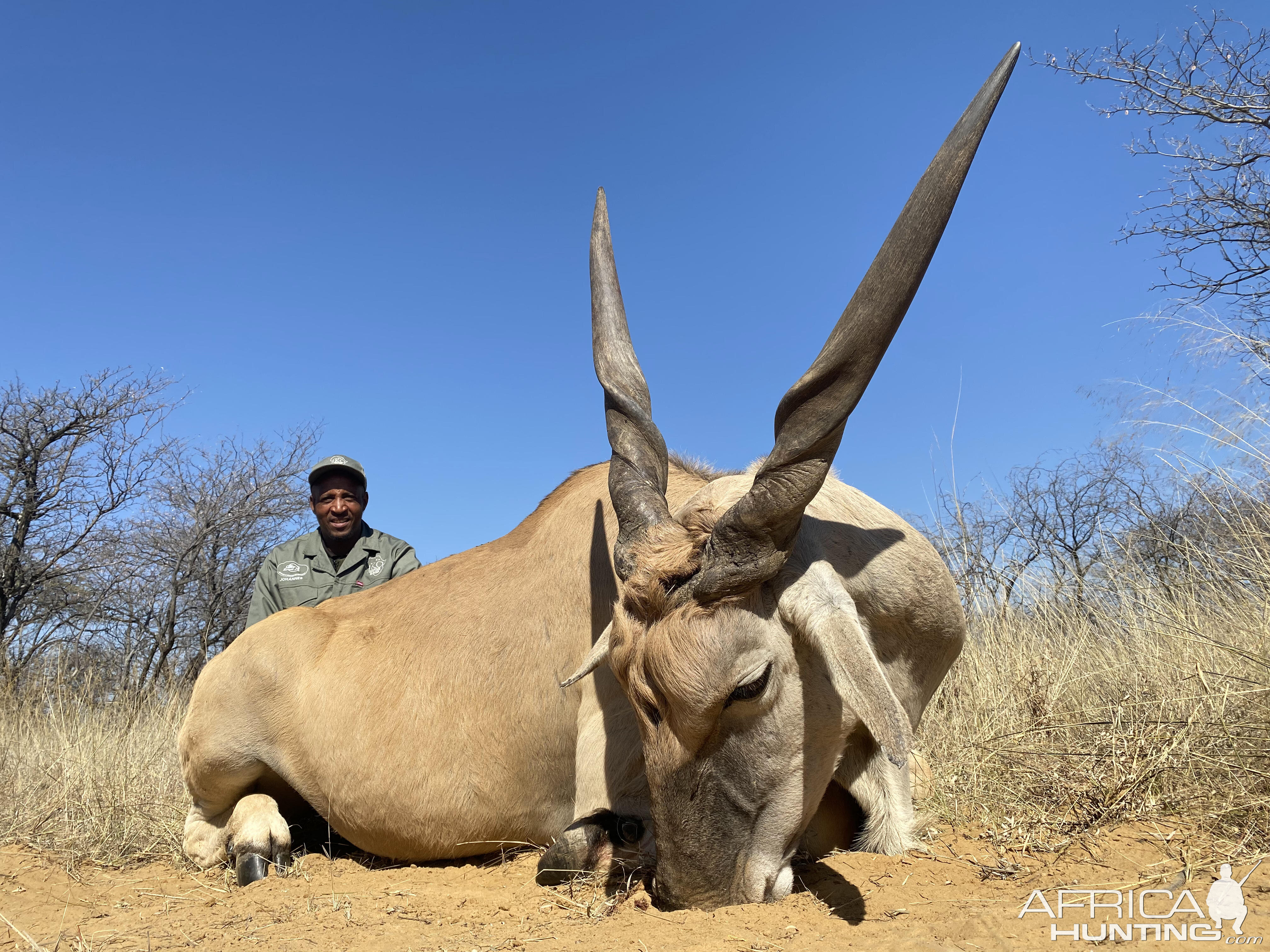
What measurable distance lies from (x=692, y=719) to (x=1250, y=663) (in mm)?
2600

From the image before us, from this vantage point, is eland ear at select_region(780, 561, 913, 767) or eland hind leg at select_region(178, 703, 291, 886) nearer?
eland ear at select_region(780, 561, 913, 767)

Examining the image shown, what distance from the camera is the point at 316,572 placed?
6969 mm

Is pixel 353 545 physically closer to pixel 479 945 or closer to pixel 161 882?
pixel 161 882

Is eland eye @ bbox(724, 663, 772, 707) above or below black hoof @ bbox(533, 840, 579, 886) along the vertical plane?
above

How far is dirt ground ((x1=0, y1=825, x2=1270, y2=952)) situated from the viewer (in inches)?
95.2

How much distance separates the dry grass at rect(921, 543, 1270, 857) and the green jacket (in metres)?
4.24

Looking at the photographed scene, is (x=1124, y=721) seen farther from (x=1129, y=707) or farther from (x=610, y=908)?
(x=610, y=908)

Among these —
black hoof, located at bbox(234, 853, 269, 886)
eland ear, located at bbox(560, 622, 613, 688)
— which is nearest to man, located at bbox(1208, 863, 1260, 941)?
eland ear, located at bbox(560, 622, 613, 688)

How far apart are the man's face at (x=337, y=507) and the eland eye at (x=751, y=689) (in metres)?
5.04

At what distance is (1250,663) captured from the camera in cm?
375

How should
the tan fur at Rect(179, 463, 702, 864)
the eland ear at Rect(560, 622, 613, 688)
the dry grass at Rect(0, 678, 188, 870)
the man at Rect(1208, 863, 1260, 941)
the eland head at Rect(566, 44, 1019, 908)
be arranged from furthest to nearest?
1. the dry grass at Rect(0, 678, 188, 870)
2. the tan fur at Rect(179, 463, 702, 864)
3. the eland ear at Rect(560, 622, 613, 688)
4. the eland head at Rect(566, 44, 1019, 908)
5. the man at Rect(1208, 863, 1260, 941)

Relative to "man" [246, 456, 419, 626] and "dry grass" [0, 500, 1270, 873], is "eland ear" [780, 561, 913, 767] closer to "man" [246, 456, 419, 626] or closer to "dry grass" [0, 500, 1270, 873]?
"dry grass" [0, 500, 1270, 873]

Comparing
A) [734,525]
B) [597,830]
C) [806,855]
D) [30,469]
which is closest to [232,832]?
[597,830]

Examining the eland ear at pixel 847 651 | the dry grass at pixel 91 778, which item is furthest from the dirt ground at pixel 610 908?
the dry grass at pixel 91 778
